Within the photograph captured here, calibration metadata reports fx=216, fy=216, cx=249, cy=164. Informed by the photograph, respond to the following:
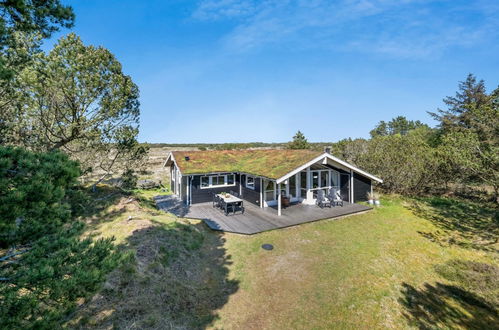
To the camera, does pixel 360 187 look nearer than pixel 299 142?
Yes

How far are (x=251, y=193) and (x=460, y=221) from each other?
12.3 m

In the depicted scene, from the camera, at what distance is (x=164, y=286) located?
6398mm

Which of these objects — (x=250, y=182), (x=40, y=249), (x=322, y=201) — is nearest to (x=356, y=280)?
(x=322, y=201)

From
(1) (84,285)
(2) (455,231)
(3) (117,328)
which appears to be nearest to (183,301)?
(3) (117,328)

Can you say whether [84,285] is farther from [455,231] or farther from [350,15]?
[350,15]

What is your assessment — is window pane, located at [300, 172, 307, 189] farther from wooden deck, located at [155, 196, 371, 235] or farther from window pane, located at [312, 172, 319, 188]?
wooden deck, located at [155, 196, 371, 235]

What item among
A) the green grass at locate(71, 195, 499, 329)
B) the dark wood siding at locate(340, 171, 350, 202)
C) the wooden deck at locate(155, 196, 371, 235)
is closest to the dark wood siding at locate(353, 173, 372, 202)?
the dark wood siding at locate(340, 171, 350, 202)

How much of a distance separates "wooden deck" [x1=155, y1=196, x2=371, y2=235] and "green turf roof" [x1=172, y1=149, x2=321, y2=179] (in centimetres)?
239

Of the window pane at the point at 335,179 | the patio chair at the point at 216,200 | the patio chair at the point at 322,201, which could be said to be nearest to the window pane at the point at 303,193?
the patio chair at the point at 322,201

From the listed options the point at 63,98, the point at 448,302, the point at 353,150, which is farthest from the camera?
the point at 353,150

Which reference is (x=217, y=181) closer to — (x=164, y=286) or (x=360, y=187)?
(x=164, y=286)

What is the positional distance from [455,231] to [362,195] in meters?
5.37

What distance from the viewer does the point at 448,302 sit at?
19.6 ft

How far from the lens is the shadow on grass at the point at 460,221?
9.78 m
